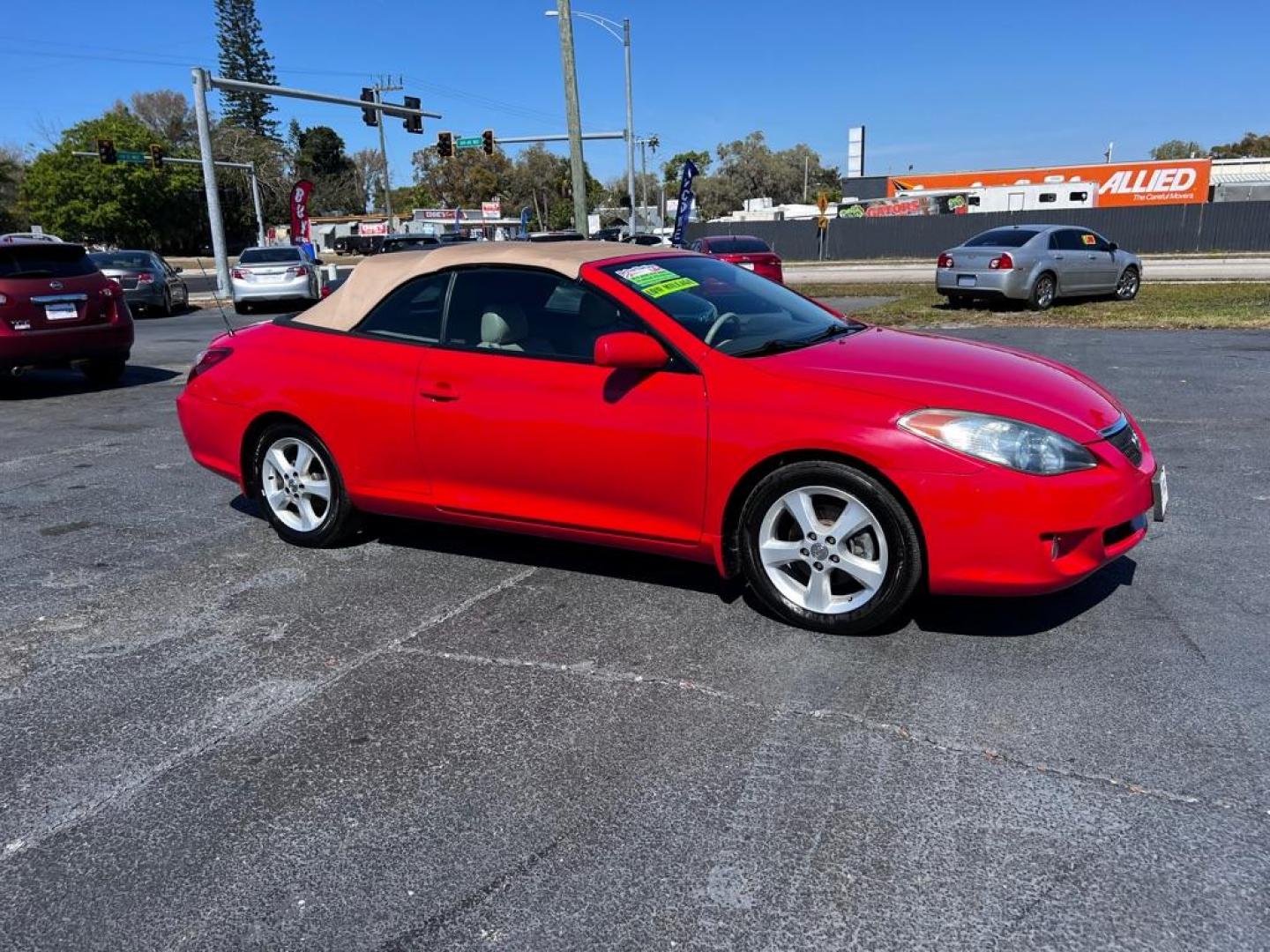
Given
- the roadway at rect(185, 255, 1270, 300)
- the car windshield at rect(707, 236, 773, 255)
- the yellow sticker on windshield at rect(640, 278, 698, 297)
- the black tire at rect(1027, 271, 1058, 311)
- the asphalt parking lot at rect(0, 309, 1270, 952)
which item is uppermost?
the yellow sticker on windshield at rect(640, 278, 698, 297)

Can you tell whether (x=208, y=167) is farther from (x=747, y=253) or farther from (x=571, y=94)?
(x=747, y=253)

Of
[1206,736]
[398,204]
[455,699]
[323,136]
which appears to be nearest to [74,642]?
[455,699]

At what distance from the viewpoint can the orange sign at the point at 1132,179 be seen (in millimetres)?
46781

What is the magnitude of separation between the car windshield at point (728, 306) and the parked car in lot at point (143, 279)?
2024 centimetres

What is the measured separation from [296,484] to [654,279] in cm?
224

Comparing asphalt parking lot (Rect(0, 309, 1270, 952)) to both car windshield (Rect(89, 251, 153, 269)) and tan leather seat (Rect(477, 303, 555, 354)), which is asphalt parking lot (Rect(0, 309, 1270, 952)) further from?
car windshield (Rect(89, 251, 153, 269))

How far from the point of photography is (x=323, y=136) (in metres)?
110

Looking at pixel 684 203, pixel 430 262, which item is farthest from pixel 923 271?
pixel 430 262

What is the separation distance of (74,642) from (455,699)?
1848 mm

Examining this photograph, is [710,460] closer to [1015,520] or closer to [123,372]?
[1015,520]

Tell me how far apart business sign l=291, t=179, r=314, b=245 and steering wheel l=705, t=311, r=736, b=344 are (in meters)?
30.9

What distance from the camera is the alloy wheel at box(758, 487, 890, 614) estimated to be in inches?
150

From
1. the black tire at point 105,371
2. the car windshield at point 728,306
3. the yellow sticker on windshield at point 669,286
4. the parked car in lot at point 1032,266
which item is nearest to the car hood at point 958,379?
the car windshield at point 728,306

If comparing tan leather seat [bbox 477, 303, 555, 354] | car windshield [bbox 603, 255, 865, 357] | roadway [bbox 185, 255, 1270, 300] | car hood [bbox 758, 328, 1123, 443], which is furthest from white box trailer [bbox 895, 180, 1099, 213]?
tan leather seat [bbox 477, 303, 555, 354]
